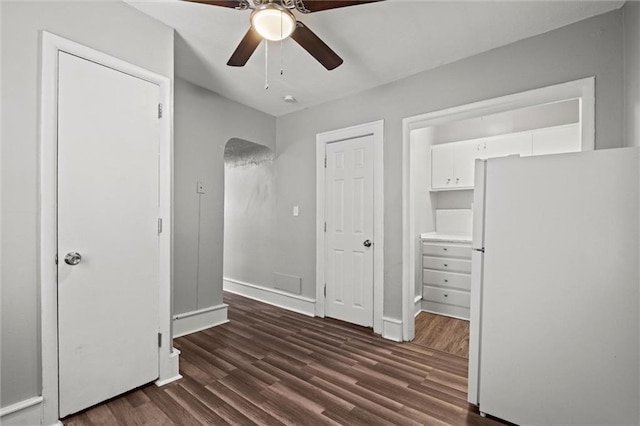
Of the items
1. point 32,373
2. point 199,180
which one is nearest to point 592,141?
point 199,180

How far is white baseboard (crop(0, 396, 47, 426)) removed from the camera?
4.83ft

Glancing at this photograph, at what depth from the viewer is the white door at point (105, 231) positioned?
1.70 meters

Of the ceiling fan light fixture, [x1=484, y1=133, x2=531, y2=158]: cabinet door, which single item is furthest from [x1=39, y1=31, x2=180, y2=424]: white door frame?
[x1=484, y1=133, x2=531, y2=158]: cabinet door

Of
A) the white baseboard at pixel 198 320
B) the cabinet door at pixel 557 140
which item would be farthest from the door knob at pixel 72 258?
the cabinet door at pixel 557 140

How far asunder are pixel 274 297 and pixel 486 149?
11.6ft

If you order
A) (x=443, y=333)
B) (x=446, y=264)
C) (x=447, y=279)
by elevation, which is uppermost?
(x=446, y=264)

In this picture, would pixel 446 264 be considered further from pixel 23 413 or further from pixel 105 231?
pixel 23 413

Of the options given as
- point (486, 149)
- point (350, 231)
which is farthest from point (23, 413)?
point (486, 149)

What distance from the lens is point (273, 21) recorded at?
162 centimetres

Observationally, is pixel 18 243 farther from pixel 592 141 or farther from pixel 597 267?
pixel 592 141

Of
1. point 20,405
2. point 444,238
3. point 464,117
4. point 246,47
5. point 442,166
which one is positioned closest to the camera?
point 20,405

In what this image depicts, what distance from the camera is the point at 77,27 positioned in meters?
1.73

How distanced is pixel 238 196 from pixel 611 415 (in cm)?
461

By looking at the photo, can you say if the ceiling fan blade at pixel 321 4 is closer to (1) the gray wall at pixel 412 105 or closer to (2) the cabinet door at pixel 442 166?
(1) the gray wall at pixel 412 105
